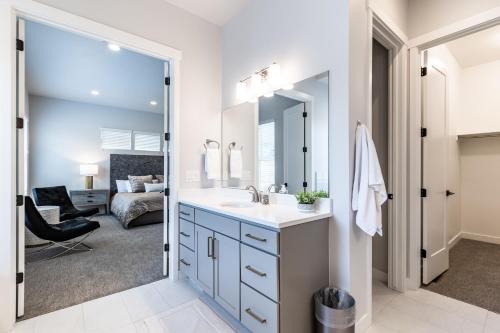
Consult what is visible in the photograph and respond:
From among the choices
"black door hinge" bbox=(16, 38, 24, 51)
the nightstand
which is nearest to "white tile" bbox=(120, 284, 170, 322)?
"black door hinge" bbox=(16, 38, 24, 51)

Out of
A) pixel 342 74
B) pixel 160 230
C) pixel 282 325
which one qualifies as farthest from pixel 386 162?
pixel 160 230

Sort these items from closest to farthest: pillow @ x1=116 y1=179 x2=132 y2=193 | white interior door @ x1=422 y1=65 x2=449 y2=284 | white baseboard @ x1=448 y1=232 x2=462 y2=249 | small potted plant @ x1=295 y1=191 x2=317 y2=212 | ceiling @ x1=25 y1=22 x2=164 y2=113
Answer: small potted plant @ x1=295 y1=191 x2=317 y2=212, white interior door @ x1=422 y1=65 x2=449 y2=284, ceiling @ x1=25 y1=22 x2=164 y2=113, white baseboard @ x1=448 y1=232 x2=462 y2=249, pillow @ x1=116 y1=179 x2=132 y2=193

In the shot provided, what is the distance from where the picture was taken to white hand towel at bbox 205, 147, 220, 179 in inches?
112

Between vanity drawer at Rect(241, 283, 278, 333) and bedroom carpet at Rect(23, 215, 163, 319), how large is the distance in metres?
1.44

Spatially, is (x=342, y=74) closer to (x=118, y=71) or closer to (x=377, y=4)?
(x=377, y=4)

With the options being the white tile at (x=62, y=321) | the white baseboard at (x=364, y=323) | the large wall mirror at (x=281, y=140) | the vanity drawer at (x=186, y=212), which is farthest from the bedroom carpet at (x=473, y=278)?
the white tile at (x=62, y=321)

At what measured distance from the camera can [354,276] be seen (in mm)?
1713

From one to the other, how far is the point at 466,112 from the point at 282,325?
458cm

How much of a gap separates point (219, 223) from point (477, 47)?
4.16 metres

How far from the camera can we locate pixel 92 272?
2781mm

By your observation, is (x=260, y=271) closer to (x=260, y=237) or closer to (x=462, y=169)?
(x=260, y=237)

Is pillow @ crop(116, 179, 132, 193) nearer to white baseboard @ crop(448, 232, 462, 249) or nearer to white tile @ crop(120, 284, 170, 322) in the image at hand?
white tile @ crop(120, 284, 170, 322)

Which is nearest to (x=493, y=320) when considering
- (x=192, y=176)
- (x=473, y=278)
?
(x=473, y=278)

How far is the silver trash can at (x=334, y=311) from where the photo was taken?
1447 mm
